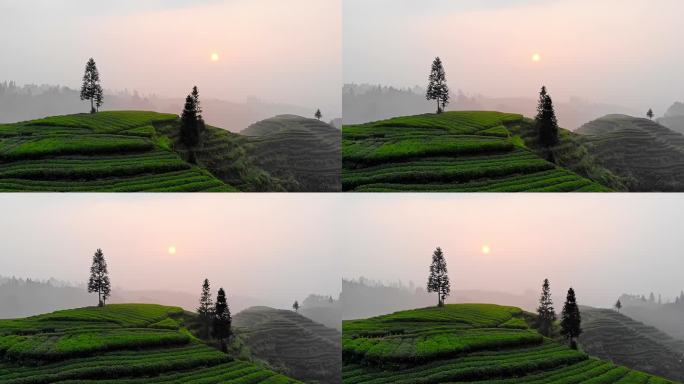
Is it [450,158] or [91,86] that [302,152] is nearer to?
[450,158]

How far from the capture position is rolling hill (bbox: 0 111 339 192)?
5.61 m

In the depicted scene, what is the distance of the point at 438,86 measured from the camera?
568 centimetres

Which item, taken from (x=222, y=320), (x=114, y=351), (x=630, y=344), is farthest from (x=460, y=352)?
(x=114, y=351)

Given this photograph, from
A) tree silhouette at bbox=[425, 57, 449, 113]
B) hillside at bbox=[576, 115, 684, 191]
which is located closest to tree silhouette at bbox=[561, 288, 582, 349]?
hillside at bbox=[576, 115, 684, 191]

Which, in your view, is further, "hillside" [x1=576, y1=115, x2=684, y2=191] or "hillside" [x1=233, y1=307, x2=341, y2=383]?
"hillside" [x1=233, y1=307, x2=341, y2=383]

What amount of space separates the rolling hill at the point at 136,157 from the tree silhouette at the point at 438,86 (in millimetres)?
1010

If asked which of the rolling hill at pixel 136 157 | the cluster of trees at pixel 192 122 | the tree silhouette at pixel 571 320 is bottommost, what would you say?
the tree silhouette at pixel 571 320

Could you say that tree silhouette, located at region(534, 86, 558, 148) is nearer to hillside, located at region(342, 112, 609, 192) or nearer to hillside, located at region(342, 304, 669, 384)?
hillside, located at region(342, 112, 609, 192)

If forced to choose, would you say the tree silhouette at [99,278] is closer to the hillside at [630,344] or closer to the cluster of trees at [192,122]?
the cluster of trees at [192,122]

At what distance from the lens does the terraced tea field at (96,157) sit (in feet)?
18.4

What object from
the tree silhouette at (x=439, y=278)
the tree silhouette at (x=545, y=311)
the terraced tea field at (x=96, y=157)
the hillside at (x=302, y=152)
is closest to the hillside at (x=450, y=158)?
the hillside at (x=302, y=152)

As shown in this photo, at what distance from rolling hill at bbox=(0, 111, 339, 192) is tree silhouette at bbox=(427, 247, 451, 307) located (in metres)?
A: 1.10

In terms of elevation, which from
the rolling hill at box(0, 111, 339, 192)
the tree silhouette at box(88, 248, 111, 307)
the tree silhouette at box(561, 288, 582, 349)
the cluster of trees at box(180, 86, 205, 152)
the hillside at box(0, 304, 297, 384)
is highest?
the cluster of trees at box(180, 86, 205, 152)

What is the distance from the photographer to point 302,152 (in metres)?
5.75
